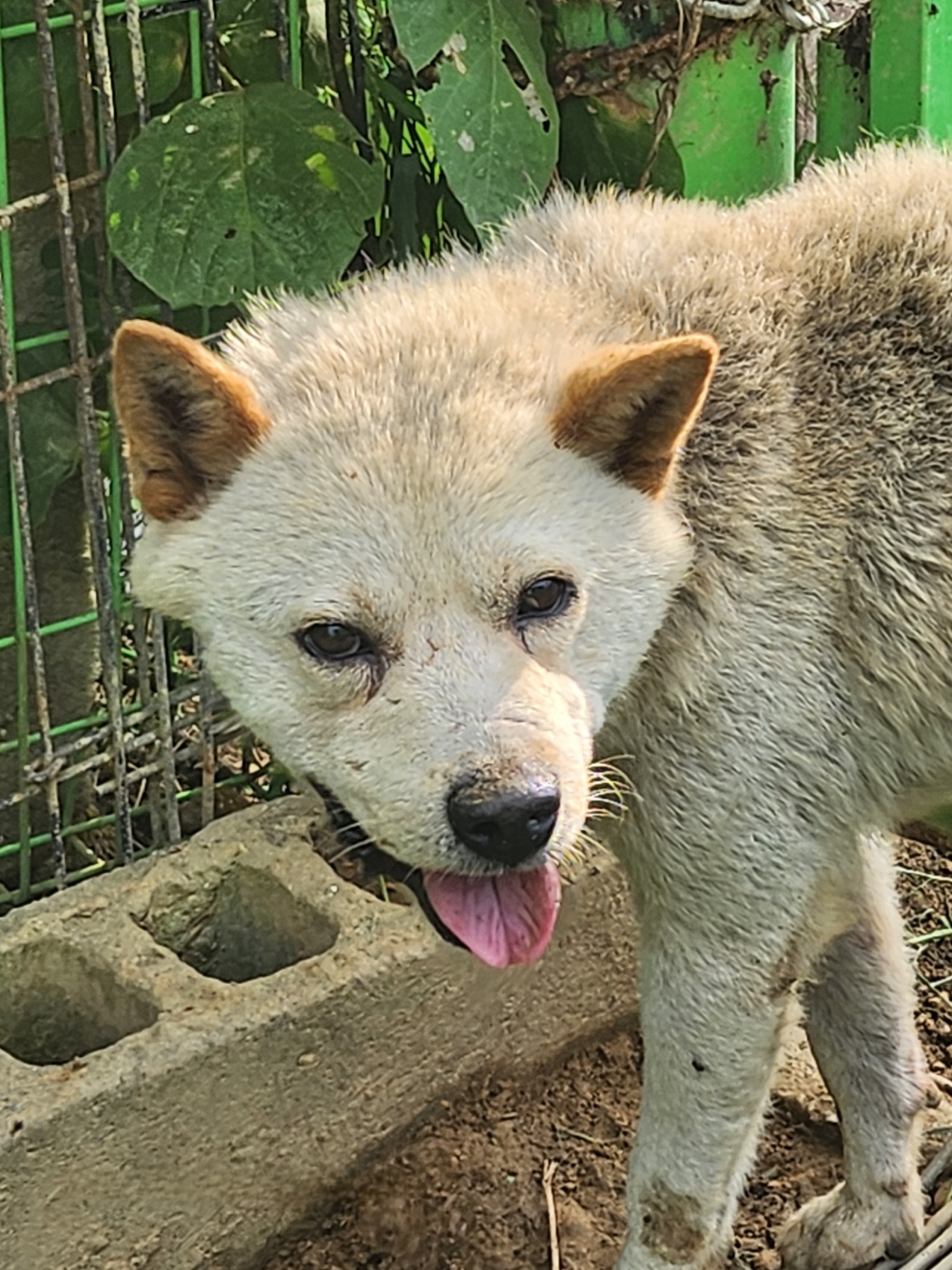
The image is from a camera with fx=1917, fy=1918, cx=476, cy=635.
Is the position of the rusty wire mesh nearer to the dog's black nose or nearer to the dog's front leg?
the dog's front leg

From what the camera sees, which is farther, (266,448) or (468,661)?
(266,448)

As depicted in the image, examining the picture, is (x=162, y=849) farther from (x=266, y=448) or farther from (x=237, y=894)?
(x=266, y=448)

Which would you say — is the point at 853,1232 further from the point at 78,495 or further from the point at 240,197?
the point at 240,197

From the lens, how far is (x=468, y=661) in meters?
2.99

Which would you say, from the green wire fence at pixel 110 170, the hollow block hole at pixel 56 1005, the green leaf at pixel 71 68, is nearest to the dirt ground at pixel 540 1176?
the hollow block hole at pixel 56 1005

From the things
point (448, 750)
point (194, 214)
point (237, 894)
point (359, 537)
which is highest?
point (194, 214)

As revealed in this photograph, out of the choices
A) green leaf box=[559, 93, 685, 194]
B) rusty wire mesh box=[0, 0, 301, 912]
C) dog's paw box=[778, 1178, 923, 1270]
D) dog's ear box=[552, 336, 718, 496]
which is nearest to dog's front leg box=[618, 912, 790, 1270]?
dog's paw box=[778, 1178, 923, 1270]

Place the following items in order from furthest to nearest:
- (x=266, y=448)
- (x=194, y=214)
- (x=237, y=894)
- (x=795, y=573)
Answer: (x=237, y=894) < (x=194, y=214) < (x=795, y=573) < (x=266, y=448)

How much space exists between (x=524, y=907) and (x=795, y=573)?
0.76 m

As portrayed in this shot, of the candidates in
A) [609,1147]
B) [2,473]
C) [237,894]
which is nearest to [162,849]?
[237,894]

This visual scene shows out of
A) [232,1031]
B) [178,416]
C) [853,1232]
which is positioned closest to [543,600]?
[178,416]

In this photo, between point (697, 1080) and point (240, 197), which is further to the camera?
point (240, 197)

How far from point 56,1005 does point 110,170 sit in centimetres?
180

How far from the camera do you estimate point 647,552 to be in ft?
10.6
